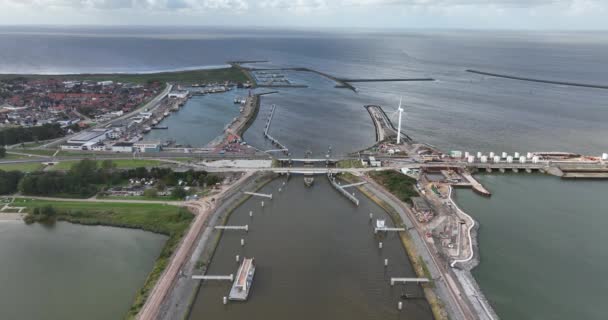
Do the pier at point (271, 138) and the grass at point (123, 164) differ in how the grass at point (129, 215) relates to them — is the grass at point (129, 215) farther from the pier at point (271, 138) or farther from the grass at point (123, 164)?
the pier at point (271, 138)

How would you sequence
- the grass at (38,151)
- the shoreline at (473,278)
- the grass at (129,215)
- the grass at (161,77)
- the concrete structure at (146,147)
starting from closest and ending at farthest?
the shoreline at (473,278), the grass at (129,215), the grass at (38,151), the concrete structure at (146,147), the grass at (161,77)

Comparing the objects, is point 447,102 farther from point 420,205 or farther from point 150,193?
point 150,193

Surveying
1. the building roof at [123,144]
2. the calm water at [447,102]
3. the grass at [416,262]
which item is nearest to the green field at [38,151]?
the building roof at [123,144]

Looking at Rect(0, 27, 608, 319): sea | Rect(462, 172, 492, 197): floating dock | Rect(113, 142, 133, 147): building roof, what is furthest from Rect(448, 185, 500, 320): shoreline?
Rect(113, 142, 133, 147): building roof

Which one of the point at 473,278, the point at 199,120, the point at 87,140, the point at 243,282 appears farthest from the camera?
the point at 199,120

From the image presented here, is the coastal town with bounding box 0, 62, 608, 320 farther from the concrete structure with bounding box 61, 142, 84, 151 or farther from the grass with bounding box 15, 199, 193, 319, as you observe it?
the grass with bounding box 15, 199, 193, 319

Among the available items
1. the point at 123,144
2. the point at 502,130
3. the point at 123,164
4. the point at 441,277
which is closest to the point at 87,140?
the point at 123,144
